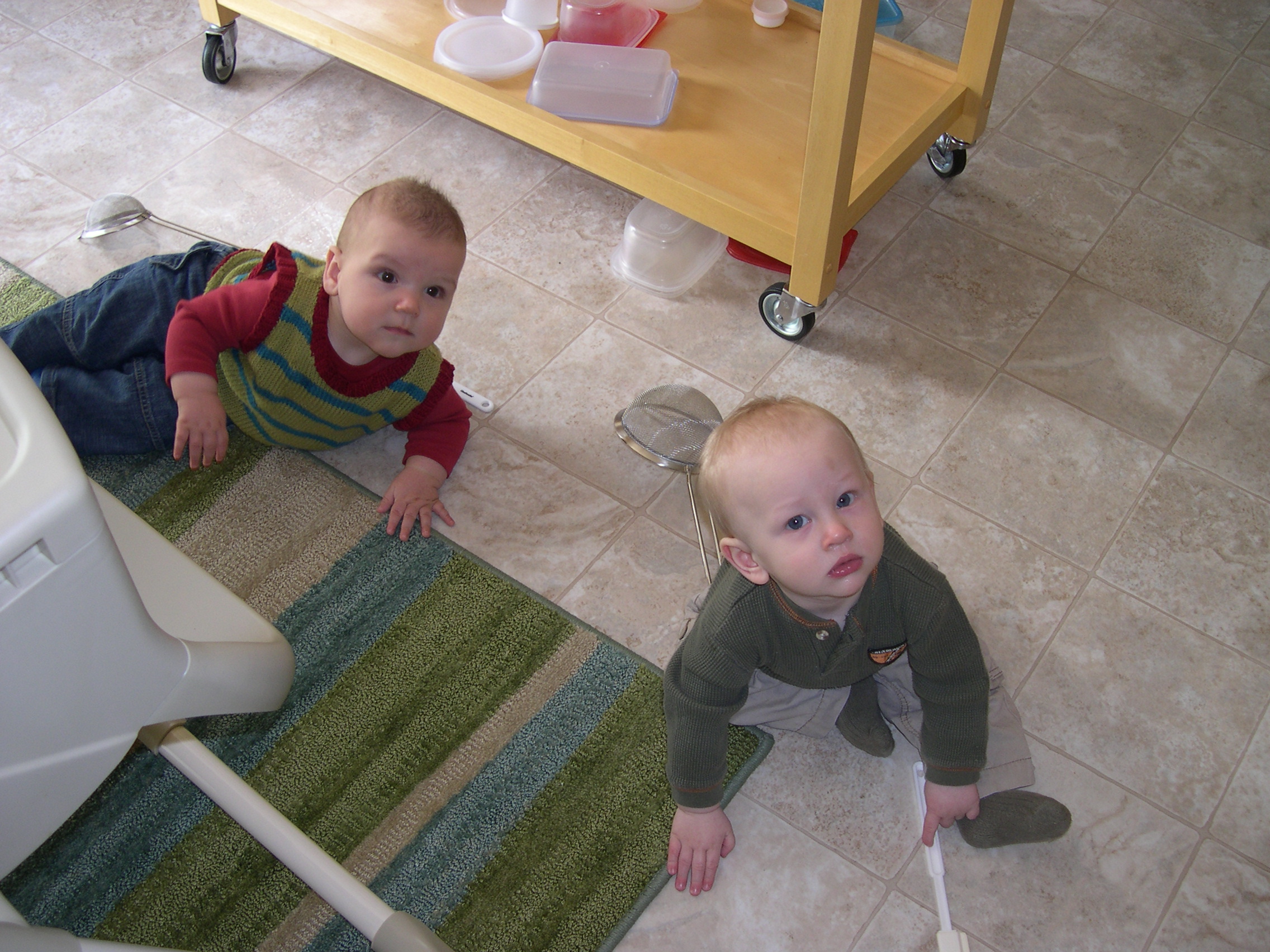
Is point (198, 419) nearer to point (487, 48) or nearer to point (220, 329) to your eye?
point (220, 329)

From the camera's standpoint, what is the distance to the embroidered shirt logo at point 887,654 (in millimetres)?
1027

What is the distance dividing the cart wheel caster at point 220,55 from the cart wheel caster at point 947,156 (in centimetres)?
117

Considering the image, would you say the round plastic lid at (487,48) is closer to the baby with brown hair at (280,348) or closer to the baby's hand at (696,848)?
the baby with brown hair at (280,348)

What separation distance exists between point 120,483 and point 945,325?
1.11 metres

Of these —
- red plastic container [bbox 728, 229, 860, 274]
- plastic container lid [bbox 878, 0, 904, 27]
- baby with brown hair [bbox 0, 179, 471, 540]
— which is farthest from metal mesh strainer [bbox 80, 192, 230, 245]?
plastic container lid [bbox 878, 0, 904, 27]

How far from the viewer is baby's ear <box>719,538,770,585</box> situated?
3.02ft

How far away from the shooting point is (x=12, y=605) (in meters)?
0.55

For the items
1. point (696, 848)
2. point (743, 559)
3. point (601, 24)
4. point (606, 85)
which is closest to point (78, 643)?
point (743, 559)

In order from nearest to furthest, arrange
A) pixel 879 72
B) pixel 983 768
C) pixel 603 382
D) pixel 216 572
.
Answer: pixel 983 768 < pixel 216 572 < pixel 603 382 < pixel 879 72

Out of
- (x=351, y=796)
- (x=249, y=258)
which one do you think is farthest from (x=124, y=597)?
(x=249, y=258)

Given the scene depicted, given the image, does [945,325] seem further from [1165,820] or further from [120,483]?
[120,483]

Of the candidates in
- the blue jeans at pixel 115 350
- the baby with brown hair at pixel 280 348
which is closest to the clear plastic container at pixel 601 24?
the baby with brown hair at pixel 280 348

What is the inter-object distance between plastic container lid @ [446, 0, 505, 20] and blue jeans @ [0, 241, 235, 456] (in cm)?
62

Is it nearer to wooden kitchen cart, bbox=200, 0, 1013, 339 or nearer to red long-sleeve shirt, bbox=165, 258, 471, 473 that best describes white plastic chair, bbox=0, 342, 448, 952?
red long-sleeve shirt, bbox=165, 258, 471, 473
